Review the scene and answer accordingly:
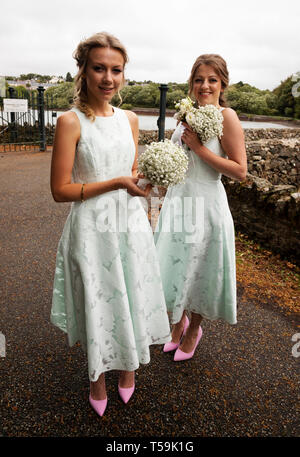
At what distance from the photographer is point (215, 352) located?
3.19 metres

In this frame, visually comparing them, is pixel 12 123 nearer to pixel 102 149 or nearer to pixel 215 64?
pixel 215 64

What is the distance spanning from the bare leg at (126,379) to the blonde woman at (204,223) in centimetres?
62

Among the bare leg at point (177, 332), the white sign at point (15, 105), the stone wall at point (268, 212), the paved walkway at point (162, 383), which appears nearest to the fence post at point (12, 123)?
the white sign at point (15, 105)

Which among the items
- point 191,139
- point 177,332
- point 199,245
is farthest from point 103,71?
point 177,332

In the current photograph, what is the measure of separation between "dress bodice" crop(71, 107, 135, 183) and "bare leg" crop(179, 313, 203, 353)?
1644 mm

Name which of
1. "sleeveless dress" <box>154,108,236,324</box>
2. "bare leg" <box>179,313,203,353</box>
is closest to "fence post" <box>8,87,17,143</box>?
"sleeveless dress" <box>154,108,236,324</box>

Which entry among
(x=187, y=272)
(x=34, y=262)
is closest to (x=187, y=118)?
(x=187, y=272)

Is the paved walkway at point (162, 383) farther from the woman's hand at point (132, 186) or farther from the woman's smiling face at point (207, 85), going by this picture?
the woman's smiling face at point (207, 85)

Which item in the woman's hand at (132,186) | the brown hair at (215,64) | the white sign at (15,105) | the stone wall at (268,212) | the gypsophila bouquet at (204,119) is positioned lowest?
the stone wall at (268,212)

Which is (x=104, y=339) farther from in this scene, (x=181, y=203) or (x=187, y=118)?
(x=187, y=118)

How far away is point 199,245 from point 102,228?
1.02 meters

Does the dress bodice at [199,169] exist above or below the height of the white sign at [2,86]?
below

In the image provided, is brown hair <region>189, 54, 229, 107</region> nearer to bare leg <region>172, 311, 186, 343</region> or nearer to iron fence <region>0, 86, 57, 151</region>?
bare leg <region>172, 311, 186, 343</region>

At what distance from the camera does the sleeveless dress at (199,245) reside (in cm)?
269
